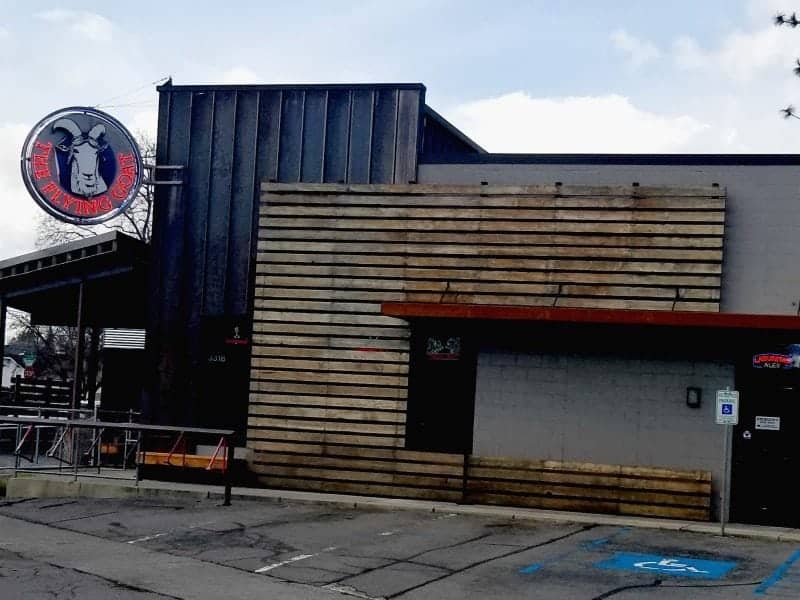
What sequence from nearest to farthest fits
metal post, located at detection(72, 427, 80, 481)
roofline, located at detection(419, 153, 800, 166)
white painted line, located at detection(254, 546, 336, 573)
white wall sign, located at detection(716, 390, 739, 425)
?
white painted line, located at detection(254, 546, 336, 573)
white wall sign, located at detection(716, 390, 739, 425)
roofline, located at detection(419, 153, 800, 166)
metal post, located at detection(72, 427, 80, 481)

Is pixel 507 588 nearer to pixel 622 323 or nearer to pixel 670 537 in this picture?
pixel 670 537

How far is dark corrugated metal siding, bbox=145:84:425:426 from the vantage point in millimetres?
21344

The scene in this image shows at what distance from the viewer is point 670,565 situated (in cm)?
1375

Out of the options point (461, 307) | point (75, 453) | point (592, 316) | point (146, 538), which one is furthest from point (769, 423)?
point (75, 453)

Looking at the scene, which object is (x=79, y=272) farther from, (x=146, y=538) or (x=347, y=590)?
(x=347, y=590)

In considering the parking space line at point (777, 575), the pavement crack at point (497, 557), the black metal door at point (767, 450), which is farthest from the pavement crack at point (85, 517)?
the black metal door at point (767, 450)

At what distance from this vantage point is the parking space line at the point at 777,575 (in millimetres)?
12209

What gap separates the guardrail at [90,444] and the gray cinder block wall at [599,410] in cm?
475

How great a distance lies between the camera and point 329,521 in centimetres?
1702

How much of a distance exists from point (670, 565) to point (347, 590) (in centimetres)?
425

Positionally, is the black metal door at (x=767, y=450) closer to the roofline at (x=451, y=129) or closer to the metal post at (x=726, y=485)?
the metal post at (x=726, y=485)

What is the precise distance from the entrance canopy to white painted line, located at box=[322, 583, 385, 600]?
12.4 metres

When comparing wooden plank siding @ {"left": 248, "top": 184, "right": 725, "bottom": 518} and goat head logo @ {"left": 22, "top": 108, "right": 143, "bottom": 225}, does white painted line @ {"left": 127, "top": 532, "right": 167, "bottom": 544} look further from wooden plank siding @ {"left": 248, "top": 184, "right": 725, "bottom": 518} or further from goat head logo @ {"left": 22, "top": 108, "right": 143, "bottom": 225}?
goat head logo @ {"left": 22, "top": 108, "right": 143, "bottom": 225}

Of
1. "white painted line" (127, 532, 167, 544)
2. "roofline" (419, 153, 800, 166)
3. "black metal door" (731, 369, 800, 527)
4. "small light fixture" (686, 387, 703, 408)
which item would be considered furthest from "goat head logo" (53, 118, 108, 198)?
"black metal door" (731, 369, 800, 527)
